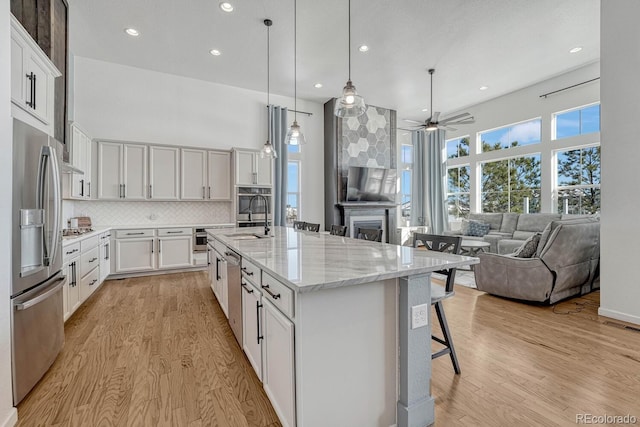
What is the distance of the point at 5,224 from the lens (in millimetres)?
1620

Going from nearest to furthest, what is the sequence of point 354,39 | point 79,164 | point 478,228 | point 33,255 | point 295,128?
1. point 33,255
2. point 295,128
3. point 79,164
4. point 354,39
5. point 478,228

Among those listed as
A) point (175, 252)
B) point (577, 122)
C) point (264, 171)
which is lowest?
point (175, 252)

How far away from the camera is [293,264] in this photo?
161 centimetres

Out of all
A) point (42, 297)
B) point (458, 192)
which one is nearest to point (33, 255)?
point (42, 297)

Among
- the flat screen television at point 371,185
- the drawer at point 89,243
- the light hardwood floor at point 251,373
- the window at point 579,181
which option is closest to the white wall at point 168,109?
the flat screen television at point 371,185

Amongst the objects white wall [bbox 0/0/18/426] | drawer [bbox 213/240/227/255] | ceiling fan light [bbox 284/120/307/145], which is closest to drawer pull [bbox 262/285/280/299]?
drawer [bbox 213/240/227/255]

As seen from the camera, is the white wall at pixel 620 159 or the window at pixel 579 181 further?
the window at pixel 579 181

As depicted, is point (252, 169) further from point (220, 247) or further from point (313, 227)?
point (220, 247)

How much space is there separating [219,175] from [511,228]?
A: 21.6ft

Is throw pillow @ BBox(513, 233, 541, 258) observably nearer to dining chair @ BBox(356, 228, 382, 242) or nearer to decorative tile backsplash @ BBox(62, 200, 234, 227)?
dining chair @ BBox(356, 228, 382, 242)

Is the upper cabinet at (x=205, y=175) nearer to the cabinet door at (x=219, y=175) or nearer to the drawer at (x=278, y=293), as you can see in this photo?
the cabinet door at (x=219, y=175)

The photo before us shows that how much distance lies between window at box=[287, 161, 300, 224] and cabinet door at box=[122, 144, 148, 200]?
2920 mm

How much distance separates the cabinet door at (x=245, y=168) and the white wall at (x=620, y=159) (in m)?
5.08

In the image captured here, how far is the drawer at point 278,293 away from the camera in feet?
4.41
